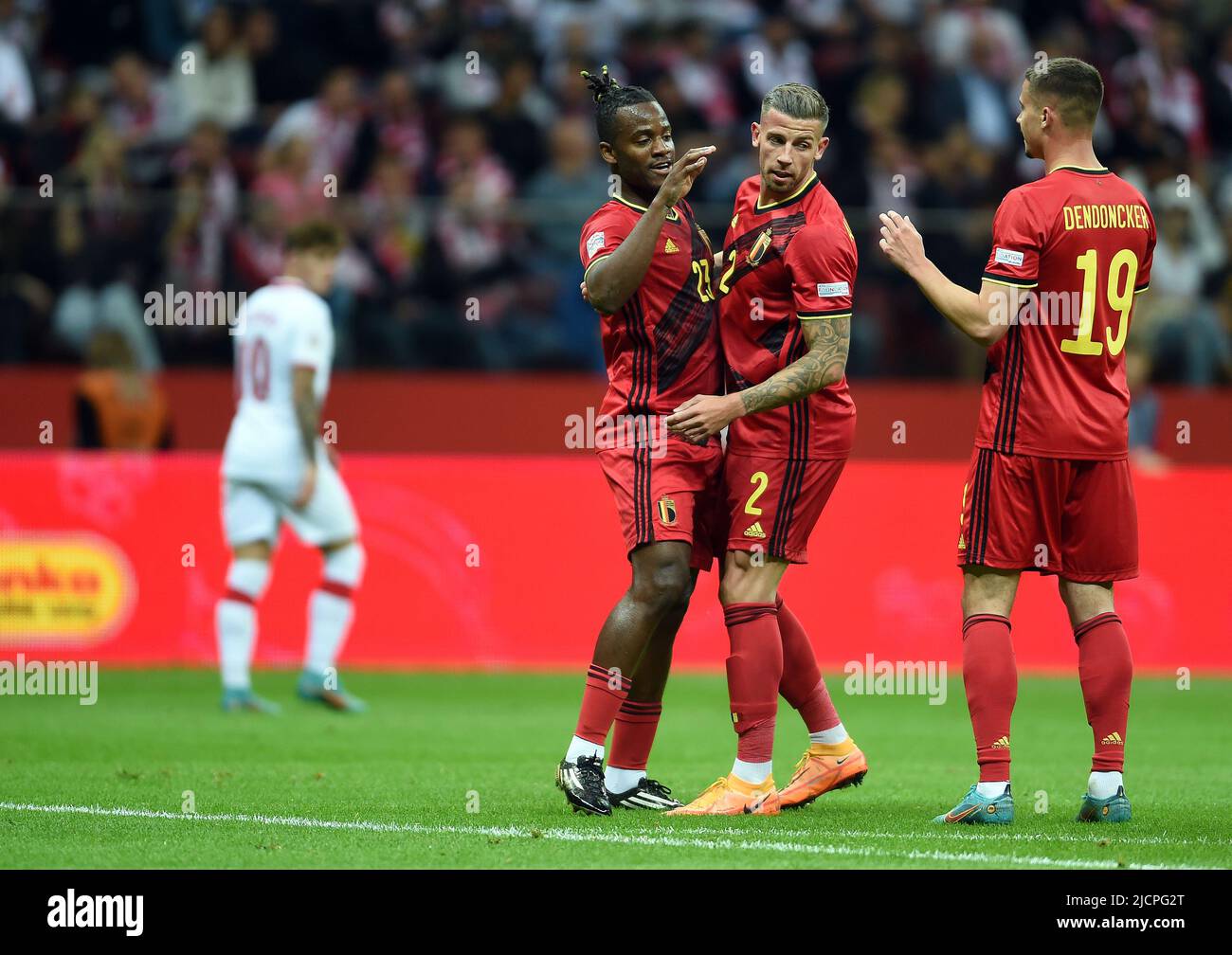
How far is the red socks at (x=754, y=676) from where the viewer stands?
641 centimetres

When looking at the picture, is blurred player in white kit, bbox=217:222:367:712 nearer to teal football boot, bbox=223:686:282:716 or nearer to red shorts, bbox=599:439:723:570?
teal football boot, bbox=223:686:282:716

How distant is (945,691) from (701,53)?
6988 mm

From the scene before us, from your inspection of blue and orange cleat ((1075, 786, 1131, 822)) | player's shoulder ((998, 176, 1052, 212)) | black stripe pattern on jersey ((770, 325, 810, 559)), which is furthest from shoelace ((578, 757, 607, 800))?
player's shoulder ((998, 176, 1052, 212))

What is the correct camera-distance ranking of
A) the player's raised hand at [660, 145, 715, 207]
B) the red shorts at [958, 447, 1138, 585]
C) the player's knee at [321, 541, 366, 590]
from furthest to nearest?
the player's knee at [321, 541, 366, 590] → the red shorts at [958, 447, 1138, 585] → the player's raised hand at [660, 145, 715, 207]

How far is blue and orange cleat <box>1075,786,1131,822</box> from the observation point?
6250mm

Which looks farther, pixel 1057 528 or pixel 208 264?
pixel 208 264

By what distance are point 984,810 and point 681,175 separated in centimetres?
232

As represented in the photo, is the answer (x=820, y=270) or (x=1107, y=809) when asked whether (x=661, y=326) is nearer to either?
(x=820, y=270)

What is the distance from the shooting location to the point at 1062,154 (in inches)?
251

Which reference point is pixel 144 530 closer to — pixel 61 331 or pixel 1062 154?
pixel 61 331

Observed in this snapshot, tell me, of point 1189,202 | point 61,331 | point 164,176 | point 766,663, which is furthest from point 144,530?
point 1189,202

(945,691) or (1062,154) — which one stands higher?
(1062,154)

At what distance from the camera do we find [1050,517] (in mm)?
6336

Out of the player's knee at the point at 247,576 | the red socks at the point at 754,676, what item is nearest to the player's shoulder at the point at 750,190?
the red socks at the point at 754,676
